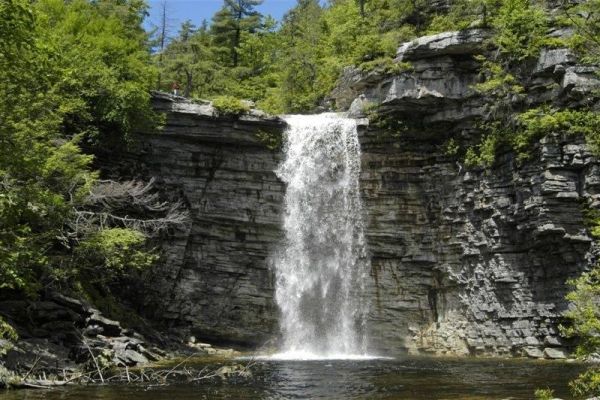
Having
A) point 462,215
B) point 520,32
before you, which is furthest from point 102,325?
point 520,32

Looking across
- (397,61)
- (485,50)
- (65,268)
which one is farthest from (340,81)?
(65,268)

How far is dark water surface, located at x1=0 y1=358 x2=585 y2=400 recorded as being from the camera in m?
12.7

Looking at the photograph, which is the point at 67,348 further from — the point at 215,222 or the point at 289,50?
the point at 289,50

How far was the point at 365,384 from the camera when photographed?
14852mm

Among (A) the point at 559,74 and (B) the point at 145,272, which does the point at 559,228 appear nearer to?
(A) the point at 559,74

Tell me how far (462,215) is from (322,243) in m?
6.32

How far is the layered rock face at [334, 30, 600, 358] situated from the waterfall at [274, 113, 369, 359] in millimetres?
787

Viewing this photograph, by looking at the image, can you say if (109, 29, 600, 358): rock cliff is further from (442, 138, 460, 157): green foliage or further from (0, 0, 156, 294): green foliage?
(0, 0, 156, 294): green foliage

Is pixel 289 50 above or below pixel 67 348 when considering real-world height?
above

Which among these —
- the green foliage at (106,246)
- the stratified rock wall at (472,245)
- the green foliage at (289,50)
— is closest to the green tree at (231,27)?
the green foliage at (289,50)

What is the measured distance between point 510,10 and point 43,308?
68.9 ft

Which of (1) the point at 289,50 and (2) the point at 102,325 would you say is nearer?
(2) the point at 102,325

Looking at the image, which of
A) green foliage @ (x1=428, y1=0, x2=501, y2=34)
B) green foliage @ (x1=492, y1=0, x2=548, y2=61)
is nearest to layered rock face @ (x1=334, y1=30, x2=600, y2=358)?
green foliage @ (x1=492, y1=0, x2=548, y2=61)

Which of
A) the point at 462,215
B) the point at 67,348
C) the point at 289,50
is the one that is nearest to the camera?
the point at 67,348
